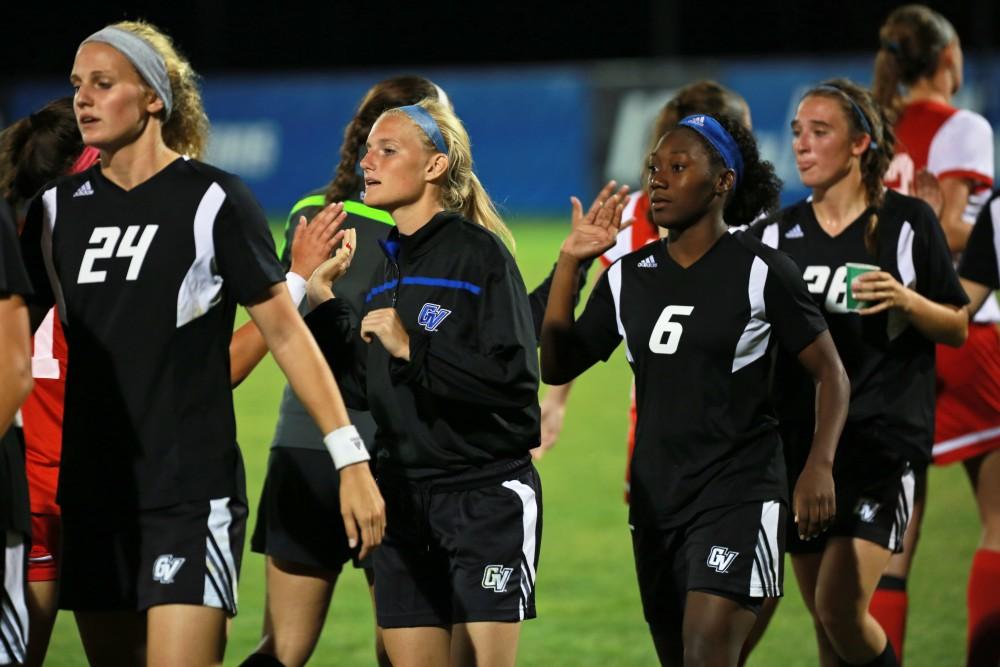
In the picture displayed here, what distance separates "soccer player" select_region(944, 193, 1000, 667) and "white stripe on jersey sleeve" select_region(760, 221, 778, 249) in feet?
2.43

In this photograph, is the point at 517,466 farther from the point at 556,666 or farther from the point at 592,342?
the point at 556,666

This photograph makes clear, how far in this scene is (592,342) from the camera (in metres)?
4.82

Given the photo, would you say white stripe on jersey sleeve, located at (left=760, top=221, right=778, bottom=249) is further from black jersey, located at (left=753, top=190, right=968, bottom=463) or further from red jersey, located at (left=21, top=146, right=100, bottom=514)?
red jersey, located at (left=21, top=146, right=100, bottom=514)

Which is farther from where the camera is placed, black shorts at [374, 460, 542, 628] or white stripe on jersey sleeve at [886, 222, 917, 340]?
white stripe on jersey sleeve at [886, 222, 917, 340]

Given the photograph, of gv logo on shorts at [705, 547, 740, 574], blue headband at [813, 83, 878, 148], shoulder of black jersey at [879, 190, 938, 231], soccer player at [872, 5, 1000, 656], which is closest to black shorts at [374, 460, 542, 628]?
gv logo on shorts at [705, 547, 740, 574]

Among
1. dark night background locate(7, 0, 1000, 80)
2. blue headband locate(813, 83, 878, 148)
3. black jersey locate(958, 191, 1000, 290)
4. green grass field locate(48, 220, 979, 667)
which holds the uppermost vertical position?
dark night background locate(7, 0, 1000, 80)

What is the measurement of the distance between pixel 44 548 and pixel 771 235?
2.69 metres

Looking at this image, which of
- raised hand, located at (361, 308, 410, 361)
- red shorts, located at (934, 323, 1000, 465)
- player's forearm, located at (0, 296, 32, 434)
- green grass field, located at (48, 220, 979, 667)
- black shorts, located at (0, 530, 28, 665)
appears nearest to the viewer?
player's forearm, located at (0, 296, 32, 434)

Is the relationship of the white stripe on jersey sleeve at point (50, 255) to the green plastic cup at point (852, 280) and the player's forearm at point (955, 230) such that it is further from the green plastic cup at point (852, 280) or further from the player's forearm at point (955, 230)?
the player's forearm at point (955, 230)

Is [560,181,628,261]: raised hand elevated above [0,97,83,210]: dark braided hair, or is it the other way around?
[0,97,83,210]: dark braided hair

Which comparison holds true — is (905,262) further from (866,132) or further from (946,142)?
(946,142)

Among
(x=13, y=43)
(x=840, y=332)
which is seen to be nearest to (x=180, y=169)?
(x=840, y=332)

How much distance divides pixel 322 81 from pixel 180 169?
66.0ft

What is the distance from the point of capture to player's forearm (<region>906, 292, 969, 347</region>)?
5.05 metres
